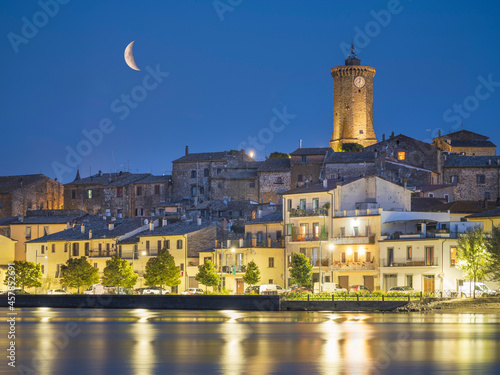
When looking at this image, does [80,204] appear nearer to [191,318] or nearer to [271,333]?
[191,318]

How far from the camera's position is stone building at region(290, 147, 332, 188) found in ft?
358

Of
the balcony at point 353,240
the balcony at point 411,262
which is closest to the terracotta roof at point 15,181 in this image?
the balcony at point 353,240

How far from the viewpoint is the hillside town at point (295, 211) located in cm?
7444

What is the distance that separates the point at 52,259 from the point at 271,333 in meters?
55.5

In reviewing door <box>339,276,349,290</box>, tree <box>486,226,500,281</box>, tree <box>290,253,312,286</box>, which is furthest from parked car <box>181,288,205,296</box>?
tree <box>486,226,500,281</box>

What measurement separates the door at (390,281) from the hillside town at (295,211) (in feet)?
0.35

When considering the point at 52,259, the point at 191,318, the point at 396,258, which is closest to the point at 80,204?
the point at 52,259

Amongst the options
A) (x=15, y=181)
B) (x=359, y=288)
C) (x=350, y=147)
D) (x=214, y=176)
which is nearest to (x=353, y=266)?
(x=359, y=288)

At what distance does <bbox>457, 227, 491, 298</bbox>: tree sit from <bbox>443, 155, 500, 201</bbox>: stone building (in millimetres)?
38976

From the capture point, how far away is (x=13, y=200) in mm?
124438

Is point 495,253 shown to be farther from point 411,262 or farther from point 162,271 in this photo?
point 162,271

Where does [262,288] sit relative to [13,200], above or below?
below

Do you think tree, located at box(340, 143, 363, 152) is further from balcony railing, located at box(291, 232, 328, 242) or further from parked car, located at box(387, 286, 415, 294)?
parked car, located at box(387, 286, 415, 294)

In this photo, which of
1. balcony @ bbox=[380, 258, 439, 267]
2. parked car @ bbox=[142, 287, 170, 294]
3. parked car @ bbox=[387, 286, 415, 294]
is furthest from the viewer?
parked car @ bbox=[142, 287, 170, 294]
